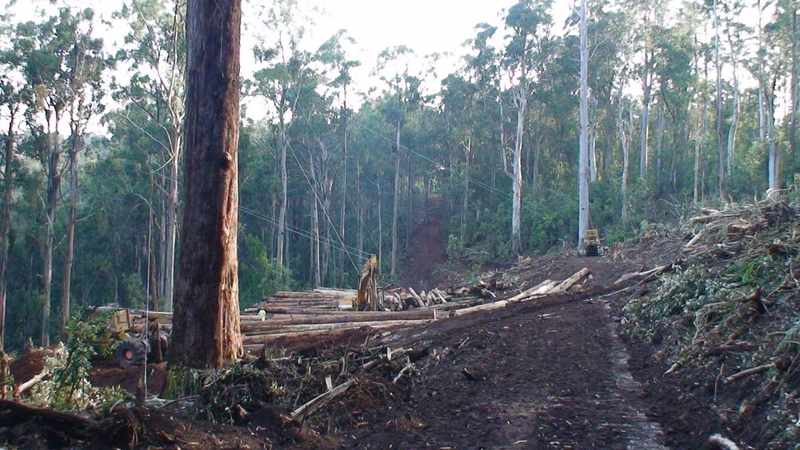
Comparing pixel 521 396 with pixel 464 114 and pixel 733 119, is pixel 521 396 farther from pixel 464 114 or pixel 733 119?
pixel 464 114

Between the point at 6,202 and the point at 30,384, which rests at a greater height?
the point at 6,202

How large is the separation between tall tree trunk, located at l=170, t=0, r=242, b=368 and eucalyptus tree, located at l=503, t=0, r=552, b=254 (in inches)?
1218

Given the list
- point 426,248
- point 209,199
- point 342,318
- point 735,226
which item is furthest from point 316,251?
point 209,199

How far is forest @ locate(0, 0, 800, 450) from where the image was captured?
559cm

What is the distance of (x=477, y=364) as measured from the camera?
26.1ft

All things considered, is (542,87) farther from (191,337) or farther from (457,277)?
(191,337)

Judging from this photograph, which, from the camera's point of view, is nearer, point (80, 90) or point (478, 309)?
point (478, 309)

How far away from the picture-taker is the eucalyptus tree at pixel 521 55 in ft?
122

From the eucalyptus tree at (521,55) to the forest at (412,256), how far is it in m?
0.15

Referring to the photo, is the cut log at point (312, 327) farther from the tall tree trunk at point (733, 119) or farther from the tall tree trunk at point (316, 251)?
the tall tree trunk at point (733, 119)

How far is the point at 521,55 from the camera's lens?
3891cm

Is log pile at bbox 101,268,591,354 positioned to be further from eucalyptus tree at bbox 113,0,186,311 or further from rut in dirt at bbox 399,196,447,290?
rut in dirt at bbox 399,196,447,290

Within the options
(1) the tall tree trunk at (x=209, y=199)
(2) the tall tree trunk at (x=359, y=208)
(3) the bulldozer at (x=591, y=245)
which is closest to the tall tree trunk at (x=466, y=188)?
(2) the tall tree trunk at (x=359, y=208)

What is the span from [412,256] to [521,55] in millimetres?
17402
